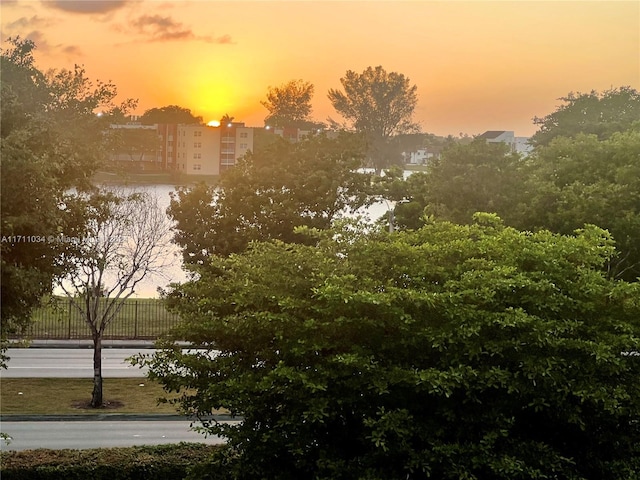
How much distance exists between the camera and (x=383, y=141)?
33812 millimetres

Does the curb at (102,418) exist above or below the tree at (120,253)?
below

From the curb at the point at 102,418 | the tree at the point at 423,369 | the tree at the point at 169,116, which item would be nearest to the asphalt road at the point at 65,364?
the curb at the point at 102,418

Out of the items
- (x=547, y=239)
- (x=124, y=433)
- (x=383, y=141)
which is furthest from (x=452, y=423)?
(x=383, y=141)

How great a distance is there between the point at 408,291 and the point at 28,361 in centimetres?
1877

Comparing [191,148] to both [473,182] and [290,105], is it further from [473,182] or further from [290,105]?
[473,182]

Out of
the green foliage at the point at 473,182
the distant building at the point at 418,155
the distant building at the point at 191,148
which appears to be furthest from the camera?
the distant building at the point at 418,155

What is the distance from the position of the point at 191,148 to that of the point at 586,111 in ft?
90.5

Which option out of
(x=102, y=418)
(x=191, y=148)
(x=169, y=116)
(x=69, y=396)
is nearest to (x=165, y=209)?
(x=69, y=396)

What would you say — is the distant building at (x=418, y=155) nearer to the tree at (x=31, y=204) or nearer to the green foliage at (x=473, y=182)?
the green foliage at (x=473, y=182)

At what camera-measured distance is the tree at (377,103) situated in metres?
33.0

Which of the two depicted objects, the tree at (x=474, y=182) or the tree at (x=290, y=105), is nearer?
the tree at (x=474, y=182)

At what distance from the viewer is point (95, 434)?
1656cm

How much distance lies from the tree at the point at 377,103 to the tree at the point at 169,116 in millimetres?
6312

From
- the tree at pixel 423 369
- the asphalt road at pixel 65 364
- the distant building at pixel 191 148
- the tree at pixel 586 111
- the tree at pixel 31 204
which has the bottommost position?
the asphalt road at pixel 65 364
